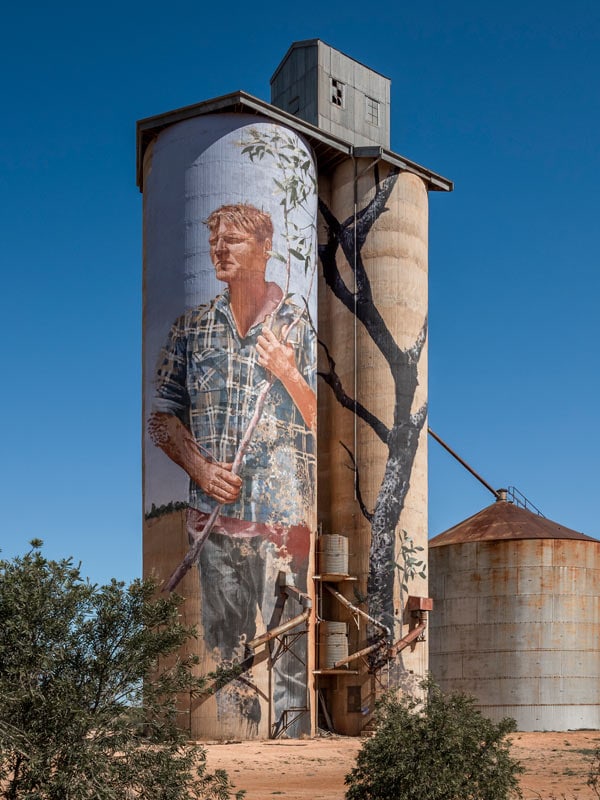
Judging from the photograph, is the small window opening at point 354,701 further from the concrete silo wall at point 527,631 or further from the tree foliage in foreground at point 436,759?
the tree foliage in foreground at point 436,759

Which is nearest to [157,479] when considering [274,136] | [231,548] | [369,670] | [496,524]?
[231,548]

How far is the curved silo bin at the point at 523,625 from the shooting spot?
55.4 meters

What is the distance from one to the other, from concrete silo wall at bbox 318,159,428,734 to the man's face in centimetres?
686

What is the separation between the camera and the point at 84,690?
20.4m

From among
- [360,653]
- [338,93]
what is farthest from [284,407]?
[338,93]

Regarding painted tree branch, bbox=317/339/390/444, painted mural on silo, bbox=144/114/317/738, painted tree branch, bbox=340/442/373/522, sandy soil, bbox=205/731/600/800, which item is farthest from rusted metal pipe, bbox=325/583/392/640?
painted tree branch, bbox=317/339/390/444

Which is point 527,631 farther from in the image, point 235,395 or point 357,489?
point 235,395

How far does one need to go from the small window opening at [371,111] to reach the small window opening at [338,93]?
1.44m

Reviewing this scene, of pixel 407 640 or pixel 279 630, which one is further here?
pixel 407 640

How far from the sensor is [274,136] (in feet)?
166

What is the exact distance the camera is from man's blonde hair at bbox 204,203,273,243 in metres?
48.5

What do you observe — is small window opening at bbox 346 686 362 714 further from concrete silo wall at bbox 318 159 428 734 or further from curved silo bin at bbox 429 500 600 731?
curved silo bin at bbox 429 500 600 731

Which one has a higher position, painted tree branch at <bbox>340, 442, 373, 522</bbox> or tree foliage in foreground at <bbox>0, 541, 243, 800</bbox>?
painted tree branch at <bbox>340, 442, 373, 522</bbox>

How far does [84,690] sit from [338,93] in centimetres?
4331
